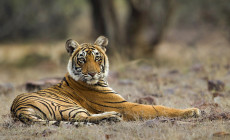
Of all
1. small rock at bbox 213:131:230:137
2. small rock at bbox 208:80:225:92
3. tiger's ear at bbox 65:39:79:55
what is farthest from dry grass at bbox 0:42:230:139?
tiger's ear at bbox 65:39:79:55

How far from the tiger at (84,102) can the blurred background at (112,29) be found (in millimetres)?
3850

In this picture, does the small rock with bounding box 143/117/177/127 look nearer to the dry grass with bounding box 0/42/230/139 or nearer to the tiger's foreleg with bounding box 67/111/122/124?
the dry grass with bounding box 0/42/230/139

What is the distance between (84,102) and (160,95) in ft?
9.36

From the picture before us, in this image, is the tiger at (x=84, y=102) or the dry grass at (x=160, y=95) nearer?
the dry grass at (x=160, y=95)

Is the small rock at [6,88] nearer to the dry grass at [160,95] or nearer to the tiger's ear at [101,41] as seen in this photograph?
the dry grass at [160,95]

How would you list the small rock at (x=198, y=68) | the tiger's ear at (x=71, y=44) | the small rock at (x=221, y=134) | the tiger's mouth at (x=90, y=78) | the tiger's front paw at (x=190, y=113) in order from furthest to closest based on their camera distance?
the small rock at (x=198, y=68), the tiger's ear at (x=71, y=44), the tiger's mouth at (x=90, y=78), the tiger's front paw at (x=190, y=113), the small rock at (x=221, y=134)

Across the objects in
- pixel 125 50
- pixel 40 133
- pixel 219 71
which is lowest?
pixel 40 133

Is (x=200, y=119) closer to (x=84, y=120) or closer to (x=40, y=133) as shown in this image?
(x=84, y=120)

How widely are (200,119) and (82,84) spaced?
5.92ft

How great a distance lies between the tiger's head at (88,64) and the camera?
5688 millimetres

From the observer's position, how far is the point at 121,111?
18.4 feet

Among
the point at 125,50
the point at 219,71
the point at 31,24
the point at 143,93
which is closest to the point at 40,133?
the point at 143,93

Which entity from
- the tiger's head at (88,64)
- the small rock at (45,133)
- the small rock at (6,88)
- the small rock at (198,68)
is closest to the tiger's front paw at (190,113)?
the tiger's head at (88,64)

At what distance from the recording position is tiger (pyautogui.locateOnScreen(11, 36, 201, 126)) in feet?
16.9
